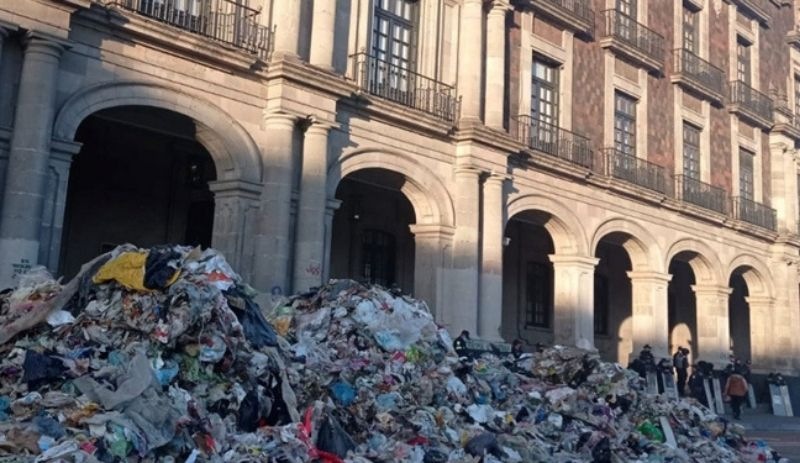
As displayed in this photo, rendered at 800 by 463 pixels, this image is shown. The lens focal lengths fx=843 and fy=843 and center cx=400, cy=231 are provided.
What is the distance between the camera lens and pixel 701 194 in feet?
78.4

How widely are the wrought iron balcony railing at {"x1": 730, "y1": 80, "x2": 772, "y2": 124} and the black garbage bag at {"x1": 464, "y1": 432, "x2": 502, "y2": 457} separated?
810 inches

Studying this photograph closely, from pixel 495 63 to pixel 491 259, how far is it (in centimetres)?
415

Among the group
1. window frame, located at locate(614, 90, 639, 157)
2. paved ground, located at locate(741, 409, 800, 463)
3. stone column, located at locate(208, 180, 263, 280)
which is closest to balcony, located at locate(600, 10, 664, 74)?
window frame, located at locate(614, 90, 639, 157)

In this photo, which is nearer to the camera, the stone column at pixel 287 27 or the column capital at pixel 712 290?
the stone column at pixel 287 27

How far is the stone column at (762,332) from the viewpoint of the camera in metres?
26.5

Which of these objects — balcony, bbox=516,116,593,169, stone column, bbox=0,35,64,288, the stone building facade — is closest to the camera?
stone column, bbox=0,35,64,288

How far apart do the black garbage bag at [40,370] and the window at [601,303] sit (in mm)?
19622

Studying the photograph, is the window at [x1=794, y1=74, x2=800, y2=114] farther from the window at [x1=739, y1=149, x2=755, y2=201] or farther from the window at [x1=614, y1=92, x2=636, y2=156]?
the window at [x1=614, y1=92, x2=636, y2=156]

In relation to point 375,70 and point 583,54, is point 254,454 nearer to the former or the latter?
point 375,70

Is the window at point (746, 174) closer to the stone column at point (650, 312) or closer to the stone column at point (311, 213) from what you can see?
the stone column at point (650, 312)

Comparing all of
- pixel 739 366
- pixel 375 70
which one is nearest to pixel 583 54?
pixel 375 70

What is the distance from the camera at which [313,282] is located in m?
13.8

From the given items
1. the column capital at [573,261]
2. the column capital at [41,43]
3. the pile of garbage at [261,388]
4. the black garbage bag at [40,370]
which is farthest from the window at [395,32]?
the black garbage bag at [40,370]

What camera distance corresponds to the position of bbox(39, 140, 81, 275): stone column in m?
11.0
